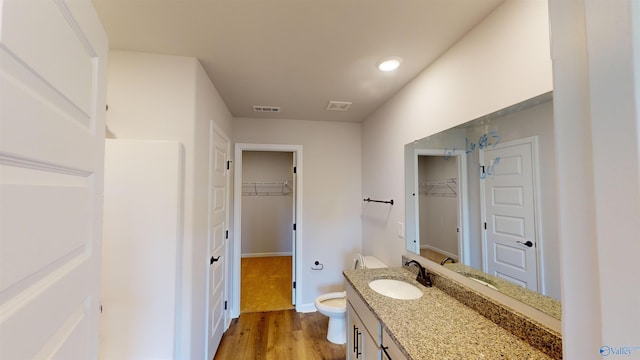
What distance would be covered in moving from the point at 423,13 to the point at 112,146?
72.7 inches

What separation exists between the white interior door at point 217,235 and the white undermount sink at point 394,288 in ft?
4.36

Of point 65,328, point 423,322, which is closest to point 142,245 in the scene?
point 65,328

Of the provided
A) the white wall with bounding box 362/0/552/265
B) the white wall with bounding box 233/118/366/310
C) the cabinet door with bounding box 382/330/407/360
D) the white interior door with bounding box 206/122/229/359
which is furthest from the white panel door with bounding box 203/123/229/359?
the white wall with bounding box 362/0/552/265

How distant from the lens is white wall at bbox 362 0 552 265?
3.50ft

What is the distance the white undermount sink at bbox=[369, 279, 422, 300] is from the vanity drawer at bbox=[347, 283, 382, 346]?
14cm

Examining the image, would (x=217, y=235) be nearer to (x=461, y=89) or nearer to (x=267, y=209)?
(x=461, y=89)

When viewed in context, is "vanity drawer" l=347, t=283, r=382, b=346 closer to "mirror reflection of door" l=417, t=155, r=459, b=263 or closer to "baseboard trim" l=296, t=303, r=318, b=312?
"mirror reflection of door" l=417, t=155, r=459, b=263

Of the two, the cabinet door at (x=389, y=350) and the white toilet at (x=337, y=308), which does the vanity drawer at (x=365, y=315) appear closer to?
the cabinet door at (x=389, y=350)

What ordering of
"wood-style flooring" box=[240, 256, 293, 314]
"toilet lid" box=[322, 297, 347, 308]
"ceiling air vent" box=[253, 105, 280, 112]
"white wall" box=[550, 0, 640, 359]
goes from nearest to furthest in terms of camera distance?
"white wall" box=[550, 0, 640, 359]
"toilet lid" box=[322, 297, 347, 308]
"ceiling air vent" box=[253, 105, 280, 112]
"wood-style flooring" box=[240, 256, 293, 314]

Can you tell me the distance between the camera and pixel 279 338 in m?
2.51

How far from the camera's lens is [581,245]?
31 cm

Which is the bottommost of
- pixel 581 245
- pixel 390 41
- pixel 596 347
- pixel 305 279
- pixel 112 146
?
pixel 305 279

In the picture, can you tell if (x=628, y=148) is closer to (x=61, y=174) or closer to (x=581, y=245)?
(x=581, y=245)

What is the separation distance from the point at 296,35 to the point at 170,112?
0.95 meters
